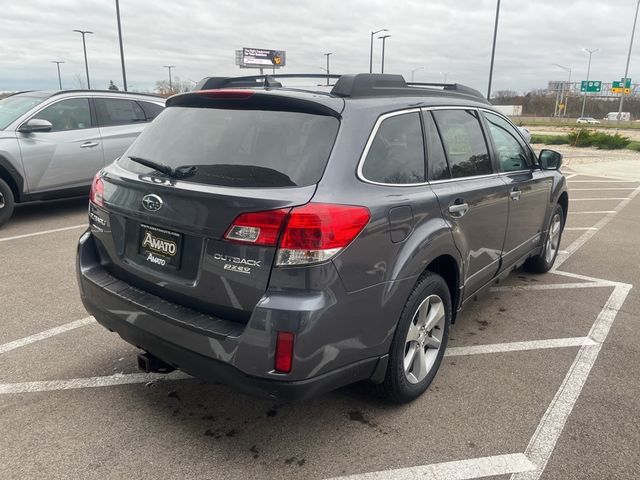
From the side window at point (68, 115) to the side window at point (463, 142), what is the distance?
19.5 ft

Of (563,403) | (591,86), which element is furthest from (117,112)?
(591,86)

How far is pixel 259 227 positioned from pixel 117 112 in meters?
6.74

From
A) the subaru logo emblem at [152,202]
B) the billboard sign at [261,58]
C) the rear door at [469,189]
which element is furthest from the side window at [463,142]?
the billboard sign at [261,58]

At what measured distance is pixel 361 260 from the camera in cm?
236

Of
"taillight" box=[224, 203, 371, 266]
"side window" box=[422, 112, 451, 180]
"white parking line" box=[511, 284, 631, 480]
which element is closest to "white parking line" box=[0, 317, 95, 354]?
"taillight" box=[224, 203, 371, 266]

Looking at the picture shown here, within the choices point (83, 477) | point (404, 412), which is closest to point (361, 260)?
point (404, 412)

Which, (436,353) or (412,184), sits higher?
(412,184)

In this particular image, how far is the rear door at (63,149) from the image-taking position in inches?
278

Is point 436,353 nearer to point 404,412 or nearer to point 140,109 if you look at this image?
point 404,412

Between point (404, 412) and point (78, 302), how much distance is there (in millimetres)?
2889

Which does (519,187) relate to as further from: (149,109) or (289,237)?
(149,109)

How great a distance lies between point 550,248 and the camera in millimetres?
5414

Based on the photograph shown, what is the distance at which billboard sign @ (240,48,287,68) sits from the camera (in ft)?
247

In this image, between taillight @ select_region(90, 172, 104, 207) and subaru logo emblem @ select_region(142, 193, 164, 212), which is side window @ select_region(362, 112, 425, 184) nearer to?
subaru logo emblem @ select_region(142, 193, 164, 212)
